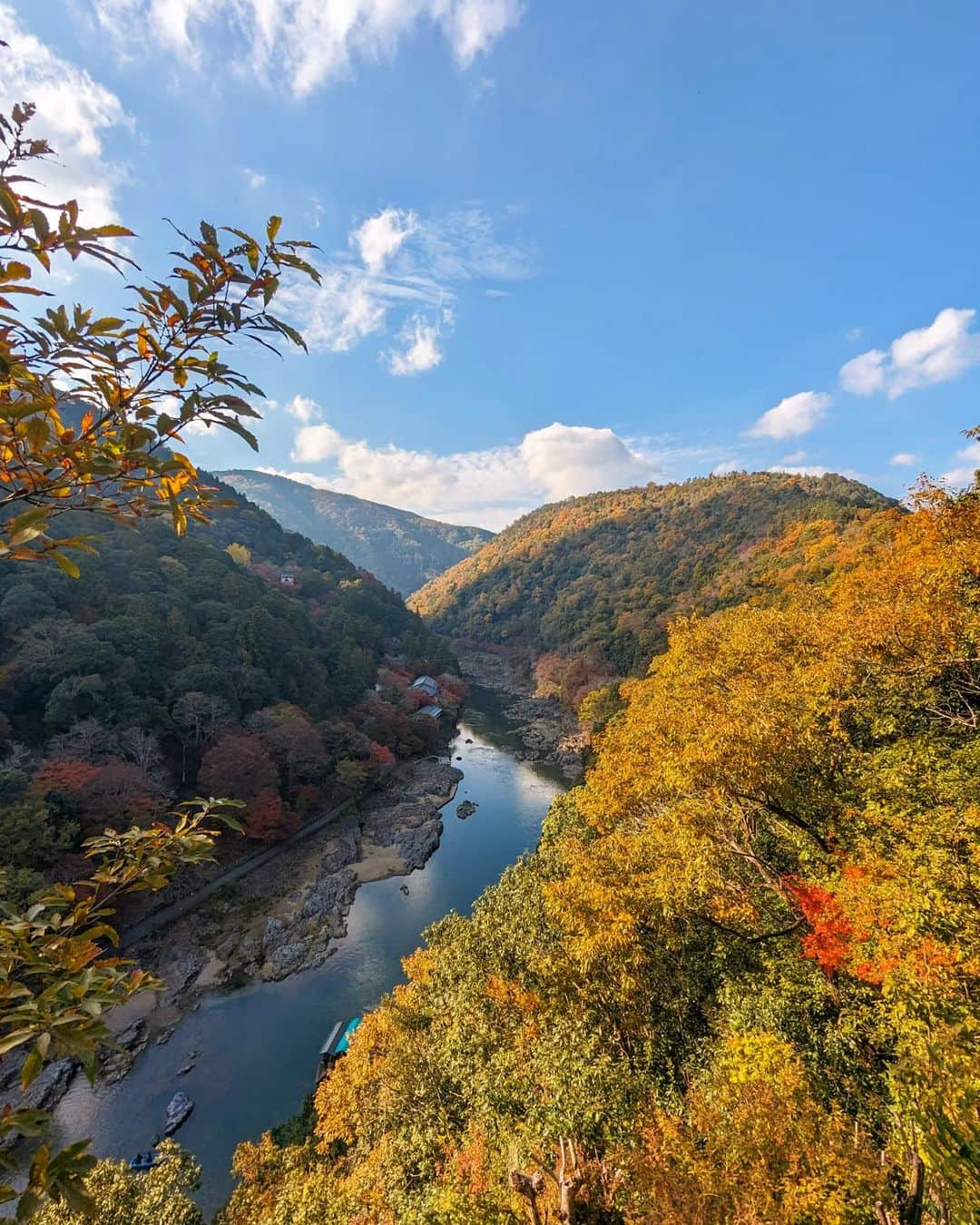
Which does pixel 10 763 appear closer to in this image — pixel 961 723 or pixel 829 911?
pixel 829 911

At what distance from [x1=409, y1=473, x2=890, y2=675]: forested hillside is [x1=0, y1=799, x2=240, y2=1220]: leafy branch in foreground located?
2012 inches

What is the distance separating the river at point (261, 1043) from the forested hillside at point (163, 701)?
6635mm

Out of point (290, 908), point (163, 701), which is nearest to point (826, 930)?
point (290, 908)

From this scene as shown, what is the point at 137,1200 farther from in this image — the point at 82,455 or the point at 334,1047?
the point at 82,455

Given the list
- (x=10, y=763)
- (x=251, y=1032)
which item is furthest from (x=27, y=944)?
(x=10, y=763)

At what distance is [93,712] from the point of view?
25703mm

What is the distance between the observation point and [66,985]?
197 cm

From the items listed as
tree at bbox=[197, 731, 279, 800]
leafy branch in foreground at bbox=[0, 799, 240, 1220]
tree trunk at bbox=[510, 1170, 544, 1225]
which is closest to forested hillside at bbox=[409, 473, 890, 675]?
tree at bbox=[197, 731, 279, 800]

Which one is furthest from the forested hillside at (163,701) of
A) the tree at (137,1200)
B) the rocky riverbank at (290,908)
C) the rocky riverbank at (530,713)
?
the rocky riverbank at (530,713)

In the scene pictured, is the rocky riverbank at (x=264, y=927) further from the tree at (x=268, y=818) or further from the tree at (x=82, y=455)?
the tree at (x=82, y=455)

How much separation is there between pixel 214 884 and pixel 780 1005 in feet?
79.3

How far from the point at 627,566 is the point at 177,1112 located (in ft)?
276

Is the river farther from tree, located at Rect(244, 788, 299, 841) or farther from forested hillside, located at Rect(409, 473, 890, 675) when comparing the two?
forested hillside, located at Rect(409, 473, 890, 675)

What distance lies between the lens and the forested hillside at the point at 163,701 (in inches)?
835
